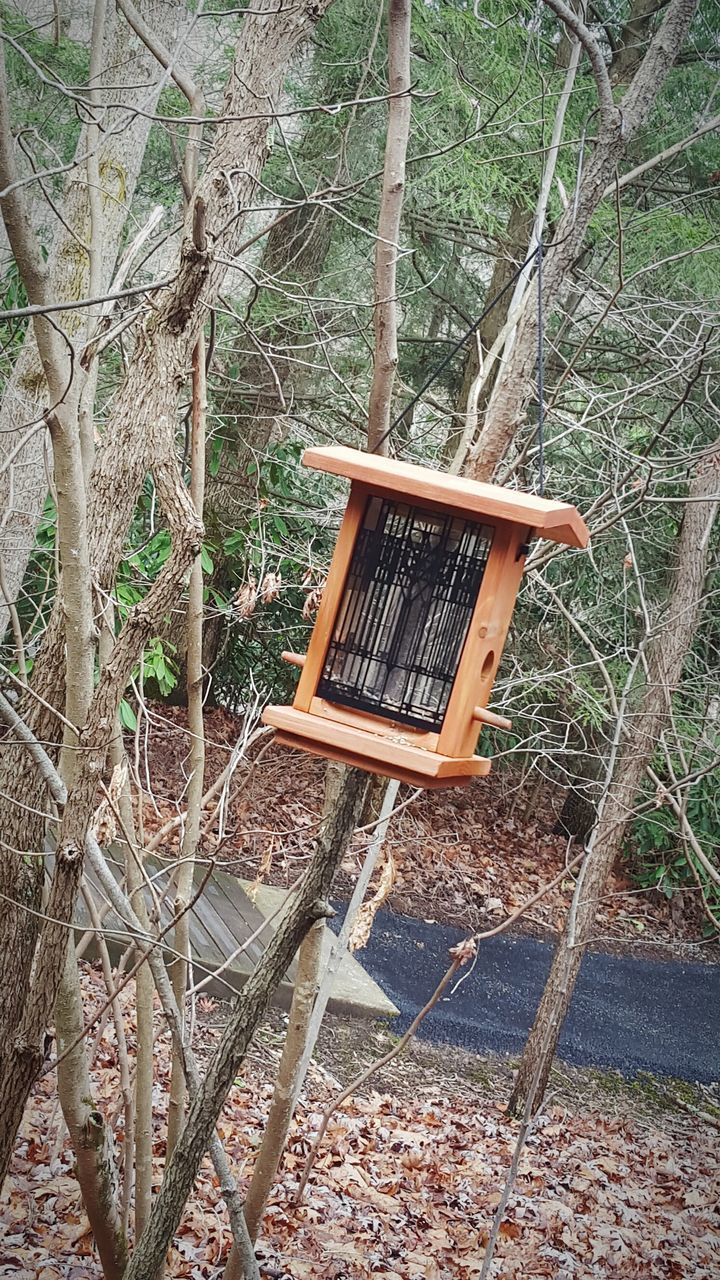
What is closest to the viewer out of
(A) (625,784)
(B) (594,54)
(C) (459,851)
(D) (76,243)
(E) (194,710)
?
(B) (594,54)

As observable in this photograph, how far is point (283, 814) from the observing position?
9.54m

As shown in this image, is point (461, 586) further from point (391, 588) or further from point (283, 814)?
point (283, 814)

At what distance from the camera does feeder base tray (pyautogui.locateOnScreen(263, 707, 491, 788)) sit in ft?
7.67

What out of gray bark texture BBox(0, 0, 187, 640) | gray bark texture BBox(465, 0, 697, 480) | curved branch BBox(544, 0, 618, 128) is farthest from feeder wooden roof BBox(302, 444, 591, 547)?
gray bark texture BBox(0, 0, 187, 640)

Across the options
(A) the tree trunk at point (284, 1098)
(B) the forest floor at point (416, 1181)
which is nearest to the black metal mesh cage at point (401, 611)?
(A) the tree trunk at point (284, 1098)

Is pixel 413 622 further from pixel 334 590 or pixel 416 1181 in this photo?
pixel 416 1181

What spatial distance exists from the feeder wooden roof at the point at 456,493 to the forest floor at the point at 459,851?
6178mm

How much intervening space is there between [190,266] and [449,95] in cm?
530

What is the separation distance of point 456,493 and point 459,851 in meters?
8.49

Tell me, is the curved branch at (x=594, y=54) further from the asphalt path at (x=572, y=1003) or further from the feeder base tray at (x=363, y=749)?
the asphalt path at (x=572, y=1003)

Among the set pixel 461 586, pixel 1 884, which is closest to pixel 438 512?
pixel 461 586

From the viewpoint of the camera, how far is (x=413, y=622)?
8.92 feet

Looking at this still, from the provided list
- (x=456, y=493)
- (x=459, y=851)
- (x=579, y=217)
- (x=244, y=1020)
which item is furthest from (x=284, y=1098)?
(x=459, y=851)

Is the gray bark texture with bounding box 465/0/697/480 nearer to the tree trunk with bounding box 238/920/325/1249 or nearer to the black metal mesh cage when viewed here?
the black metal mesh cage
